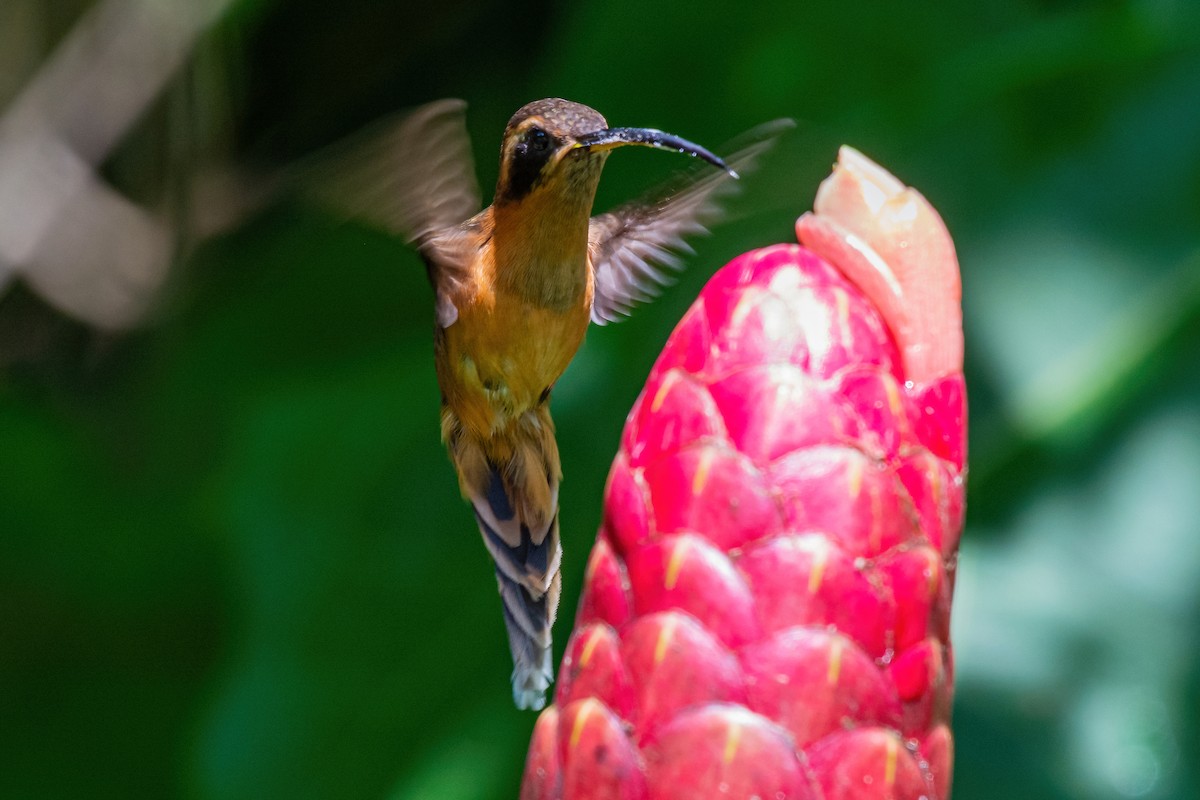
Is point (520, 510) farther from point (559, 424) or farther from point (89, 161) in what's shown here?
point (89, 161)

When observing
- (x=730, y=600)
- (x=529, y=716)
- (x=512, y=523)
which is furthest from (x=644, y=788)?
(x=529, y=716)

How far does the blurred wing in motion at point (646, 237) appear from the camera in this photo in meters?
1.32

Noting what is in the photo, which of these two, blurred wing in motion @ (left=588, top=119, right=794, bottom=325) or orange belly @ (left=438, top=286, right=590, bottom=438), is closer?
orange belly @ (left=438, top=286, right=590, bottom=438)

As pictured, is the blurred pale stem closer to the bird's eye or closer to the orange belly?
the orange belly

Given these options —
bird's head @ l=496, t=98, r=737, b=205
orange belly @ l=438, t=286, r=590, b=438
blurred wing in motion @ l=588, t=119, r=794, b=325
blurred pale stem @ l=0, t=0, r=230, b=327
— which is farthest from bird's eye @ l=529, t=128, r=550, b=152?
blurred pale stem @ l=0, t=0, r=230, b=327

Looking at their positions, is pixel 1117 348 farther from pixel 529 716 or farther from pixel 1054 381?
pixel 529 716

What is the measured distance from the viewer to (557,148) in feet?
3.45

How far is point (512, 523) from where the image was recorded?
1273 millimetres

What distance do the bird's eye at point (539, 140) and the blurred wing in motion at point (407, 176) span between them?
71mm

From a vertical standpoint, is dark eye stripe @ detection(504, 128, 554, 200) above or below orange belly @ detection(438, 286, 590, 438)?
above

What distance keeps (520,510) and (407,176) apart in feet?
1.10

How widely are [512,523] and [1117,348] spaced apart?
2.70 ft

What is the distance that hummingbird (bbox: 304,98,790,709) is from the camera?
1076 millimetres

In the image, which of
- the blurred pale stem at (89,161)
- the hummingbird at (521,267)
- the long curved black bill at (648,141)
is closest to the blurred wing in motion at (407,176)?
the hummingbird at (521,267)
